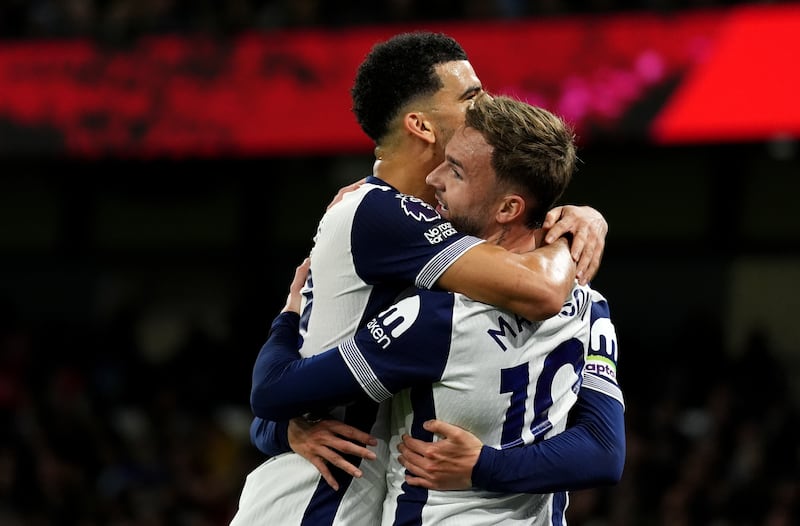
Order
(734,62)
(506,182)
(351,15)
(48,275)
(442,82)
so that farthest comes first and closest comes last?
1. (48,275)
2. (351,15)
3. (734,62)
4. (442,82)
5. (506,182)

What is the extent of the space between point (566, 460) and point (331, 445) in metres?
0.52

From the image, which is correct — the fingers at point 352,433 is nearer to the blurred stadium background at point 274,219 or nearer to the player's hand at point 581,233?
the player's hand at point 581,233

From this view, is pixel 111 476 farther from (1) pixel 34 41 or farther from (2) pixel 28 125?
(1) pixel 34 41

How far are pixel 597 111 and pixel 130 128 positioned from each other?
3274 millimetres

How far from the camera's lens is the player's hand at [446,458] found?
8.52ft

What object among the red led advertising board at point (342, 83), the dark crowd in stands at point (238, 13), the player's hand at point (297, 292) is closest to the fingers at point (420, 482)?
the player's hand at point (297, 292)

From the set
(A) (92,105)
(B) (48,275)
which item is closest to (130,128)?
(A) (92,105)

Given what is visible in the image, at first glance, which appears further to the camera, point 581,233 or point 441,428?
point 581,233

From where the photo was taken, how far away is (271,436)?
290 centimetres

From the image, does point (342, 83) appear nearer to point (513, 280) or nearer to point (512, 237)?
point (512, 237)

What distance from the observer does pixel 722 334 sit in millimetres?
8992

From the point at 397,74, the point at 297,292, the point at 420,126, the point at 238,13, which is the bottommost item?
the point at 297,292

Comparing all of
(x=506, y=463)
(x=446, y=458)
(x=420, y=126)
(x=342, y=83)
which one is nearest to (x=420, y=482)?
(x=446, y=458)

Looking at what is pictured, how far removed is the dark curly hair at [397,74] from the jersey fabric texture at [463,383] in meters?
0.54
